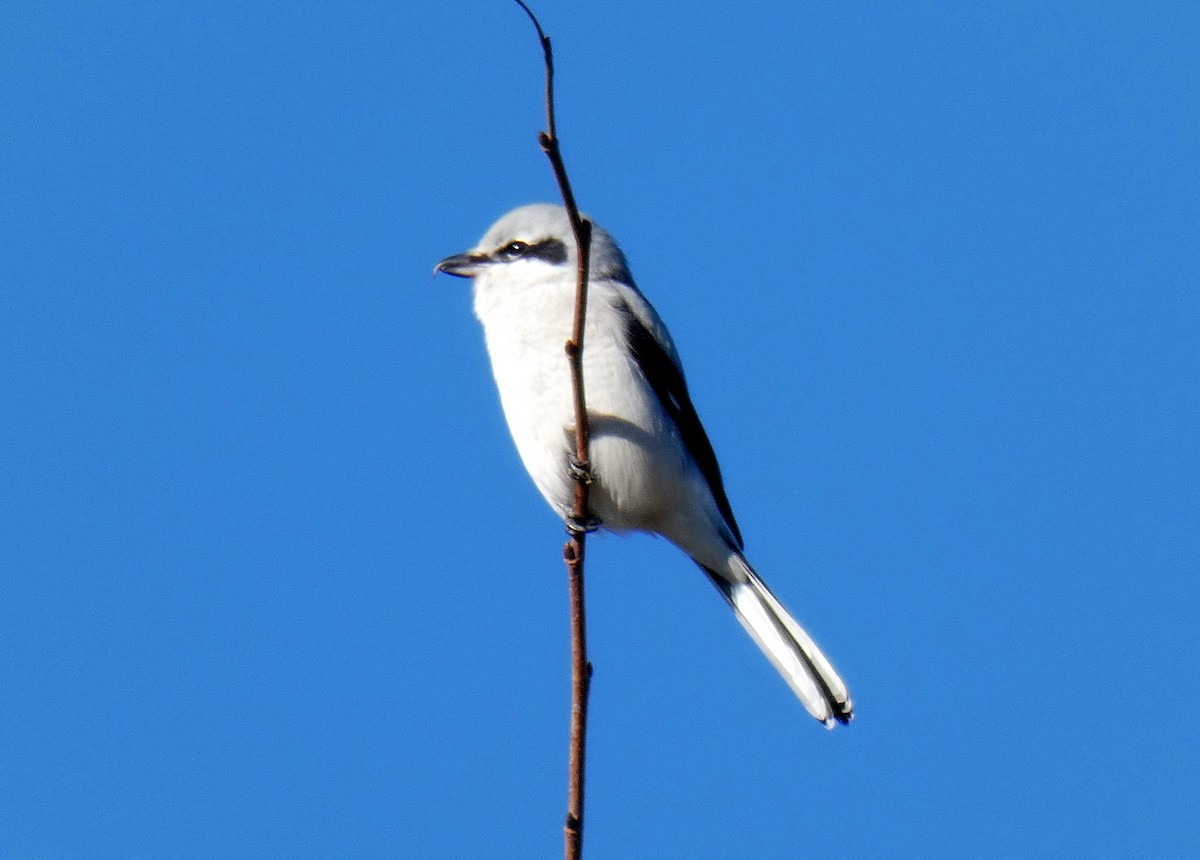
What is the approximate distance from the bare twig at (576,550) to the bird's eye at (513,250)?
1.70 m

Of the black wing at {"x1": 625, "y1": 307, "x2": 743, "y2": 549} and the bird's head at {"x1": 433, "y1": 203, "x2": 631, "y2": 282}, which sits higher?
the bird's head at {"x1": 433, "y1": 203, "x2": 631, "y2": 282}

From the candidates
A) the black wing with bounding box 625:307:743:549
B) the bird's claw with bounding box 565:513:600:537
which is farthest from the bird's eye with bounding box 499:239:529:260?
the bird's claw with bounding box 565:513:600:537

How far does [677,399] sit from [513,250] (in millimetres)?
737

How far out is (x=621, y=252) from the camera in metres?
5.02

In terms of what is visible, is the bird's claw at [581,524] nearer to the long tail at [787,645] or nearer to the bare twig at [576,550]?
the bare twig at [576,550]

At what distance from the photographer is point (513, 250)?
15.6 ft

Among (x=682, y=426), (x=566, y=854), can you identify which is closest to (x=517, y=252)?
(x=682, y=426)

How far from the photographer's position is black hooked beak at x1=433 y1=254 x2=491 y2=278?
4.80 m

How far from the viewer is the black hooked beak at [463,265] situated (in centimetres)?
480

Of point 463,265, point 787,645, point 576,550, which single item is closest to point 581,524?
point 576,550

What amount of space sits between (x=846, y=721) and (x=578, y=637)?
1.84 metres

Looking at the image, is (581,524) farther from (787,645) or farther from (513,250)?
(513,250)

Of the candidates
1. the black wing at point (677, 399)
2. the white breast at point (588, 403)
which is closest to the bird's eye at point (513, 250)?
the white breast at point (588, 403)

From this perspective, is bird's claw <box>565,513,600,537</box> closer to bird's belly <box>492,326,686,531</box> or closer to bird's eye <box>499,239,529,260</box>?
bird's belly <box>492,326,686,531</box>
